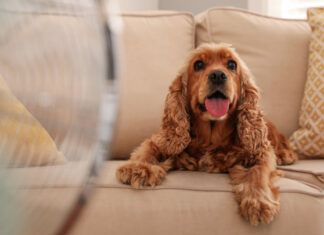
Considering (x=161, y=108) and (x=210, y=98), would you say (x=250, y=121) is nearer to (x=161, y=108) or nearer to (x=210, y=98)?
(x=210, y=98)

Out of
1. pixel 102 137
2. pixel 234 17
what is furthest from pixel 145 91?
pixel 102 137

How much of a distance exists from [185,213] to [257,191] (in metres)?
0.26

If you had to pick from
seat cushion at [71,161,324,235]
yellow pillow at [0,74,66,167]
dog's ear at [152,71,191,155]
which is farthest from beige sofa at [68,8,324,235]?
→ yellow pillow at [0,74,66,167]

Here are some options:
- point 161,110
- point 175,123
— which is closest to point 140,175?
point 175,123

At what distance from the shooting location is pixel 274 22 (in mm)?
→ 1965

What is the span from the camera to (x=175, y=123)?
1476 millimetres

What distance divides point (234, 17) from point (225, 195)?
45.0 inches

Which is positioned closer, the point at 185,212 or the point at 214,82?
the point at 185,212

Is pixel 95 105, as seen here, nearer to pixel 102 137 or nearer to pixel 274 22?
pixel 102 137

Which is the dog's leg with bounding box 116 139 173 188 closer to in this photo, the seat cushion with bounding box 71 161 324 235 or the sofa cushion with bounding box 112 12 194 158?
the seat cushion with bounding box 71 161 324 235

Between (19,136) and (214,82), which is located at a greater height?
(19,136)

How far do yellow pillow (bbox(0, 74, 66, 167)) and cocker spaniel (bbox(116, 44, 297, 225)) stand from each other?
94 centimetres

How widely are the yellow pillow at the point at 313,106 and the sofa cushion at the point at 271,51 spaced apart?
8 centimetres

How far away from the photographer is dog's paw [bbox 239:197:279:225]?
3.51 feet
